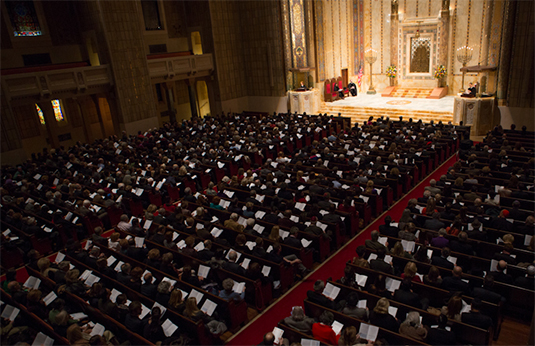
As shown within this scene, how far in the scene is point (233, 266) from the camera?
264 inches

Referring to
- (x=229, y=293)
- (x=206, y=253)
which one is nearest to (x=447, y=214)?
(x=229, y=293)

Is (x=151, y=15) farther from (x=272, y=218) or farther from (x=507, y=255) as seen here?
(x=507, y=255)

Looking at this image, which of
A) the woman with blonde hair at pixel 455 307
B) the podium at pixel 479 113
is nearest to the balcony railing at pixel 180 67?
the podium at pixel 479 113

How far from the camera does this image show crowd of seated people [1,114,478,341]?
7215 mm

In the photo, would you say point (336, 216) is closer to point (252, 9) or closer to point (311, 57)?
point (311, 57)

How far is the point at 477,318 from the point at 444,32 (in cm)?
1860

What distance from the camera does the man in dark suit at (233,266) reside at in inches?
262

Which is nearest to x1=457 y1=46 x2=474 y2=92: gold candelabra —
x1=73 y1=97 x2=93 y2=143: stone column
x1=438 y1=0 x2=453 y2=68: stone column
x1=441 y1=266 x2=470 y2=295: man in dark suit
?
x1=438 y1=0 x2=453 y2=68: stone column

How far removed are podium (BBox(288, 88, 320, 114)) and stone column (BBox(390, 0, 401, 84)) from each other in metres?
4.93

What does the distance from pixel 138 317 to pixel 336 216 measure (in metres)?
4.45

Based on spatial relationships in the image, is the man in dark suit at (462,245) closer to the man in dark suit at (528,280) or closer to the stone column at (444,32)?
the man in dark suit at (528,280)

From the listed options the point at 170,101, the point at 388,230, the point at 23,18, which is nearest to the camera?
the point at 388,230

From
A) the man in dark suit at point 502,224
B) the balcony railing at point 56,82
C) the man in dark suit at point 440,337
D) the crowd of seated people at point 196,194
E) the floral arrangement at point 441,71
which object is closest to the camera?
the man in dark suit at point 440,337

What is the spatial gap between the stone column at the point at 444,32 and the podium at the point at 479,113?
5.19 metres
